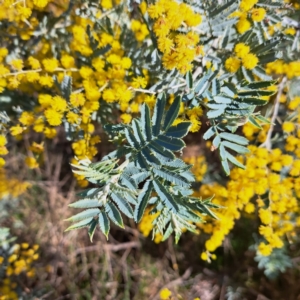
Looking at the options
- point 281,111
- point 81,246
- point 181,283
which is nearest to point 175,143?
point 281,111

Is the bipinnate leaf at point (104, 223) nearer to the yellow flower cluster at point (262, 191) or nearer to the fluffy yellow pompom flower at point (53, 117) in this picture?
the fluffy yellow pompom flower at point (53, 117)

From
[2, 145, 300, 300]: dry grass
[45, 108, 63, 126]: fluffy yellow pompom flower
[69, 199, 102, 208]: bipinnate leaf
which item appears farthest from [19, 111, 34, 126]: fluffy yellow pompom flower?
[2, 145, 300, 300]: dry grass

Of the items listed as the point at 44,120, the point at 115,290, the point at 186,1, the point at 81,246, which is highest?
the point at 186,1

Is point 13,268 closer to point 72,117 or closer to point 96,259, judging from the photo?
point 96,259

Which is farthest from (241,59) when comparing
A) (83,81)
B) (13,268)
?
(13,268)

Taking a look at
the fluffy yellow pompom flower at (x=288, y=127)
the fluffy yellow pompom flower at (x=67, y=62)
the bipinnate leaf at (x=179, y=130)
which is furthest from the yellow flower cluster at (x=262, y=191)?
the fluffy yellow pompom flower at (x=67, y=62)

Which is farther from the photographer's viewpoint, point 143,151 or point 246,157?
point 246,157

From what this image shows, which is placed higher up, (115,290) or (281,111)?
(281,111)

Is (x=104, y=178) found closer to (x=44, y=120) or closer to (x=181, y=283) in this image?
(x=44, y=120)

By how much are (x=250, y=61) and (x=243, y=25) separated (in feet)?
0.76

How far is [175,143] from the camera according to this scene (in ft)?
4.53

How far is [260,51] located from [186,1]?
47cm

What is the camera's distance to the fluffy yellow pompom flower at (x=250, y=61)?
1830mm

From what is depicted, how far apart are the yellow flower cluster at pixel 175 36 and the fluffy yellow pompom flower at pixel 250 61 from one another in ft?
0.96
